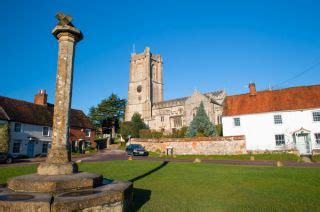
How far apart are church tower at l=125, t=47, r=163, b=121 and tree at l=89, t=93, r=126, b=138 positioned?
1064cm

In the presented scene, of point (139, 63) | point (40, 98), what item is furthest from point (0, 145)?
point (139, 63)

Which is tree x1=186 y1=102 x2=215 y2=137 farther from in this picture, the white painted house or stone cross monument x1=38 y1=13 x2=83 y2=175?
stone cross monument x1=38 y1=13 x2=83 y2=175

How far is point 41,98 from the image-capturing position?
130 feet

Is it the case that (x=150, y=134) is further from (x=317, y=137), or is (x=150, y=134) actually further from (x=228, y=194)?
(x=228, y=194)

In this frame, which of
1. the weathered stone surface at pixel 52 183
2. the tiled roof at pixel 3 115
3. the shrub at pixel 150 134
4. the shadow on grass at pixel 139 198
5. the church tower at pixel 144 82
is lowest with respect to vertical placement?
the shadow on grass at pixel 139 198

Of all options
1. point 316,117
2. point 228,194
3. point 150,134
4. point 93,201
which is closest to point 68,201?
point 93,201

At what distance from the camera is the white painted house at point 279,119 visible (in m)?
27.9

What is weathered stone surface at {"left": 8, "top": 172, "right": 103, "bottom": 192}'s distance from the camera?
19.6 ft

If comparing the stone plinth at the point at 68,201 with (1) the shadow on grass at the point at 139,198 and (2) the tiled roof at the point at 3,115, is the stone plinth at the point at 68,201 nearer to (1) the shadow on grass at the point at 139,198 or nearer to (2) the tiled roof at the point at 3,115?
(1) the shadow on grass at the point at 139,198

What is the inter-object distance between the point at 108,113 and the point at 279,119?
4384cm

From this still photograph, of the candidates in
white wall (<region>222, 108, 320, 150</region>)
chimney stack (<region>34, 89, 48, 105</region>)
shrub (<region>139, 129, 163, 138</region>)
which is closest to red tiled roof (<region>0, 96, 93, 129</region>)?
chimney stack (<region>34, 89, 48, 105</region>)

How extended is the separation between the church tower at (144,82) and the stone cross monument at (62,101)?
63.7m

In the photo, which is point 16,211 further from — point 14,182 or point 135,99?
point 135,99

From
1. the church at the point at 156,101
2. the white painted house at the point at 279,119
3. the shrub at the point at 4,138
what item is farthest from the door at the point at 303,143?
the shrub at the point at 4,138
